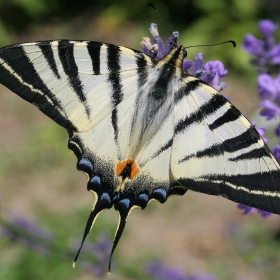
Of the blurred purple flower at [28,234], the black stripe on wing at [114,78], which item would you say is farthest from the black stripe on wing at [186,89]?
the blurred purple flower at [28,234]

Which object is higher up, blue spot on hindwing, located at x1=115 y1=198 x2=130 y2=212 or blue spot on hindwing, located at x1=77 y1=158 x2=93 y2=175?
blue spot on hindwing, located at x1=77 y1=158 x2=93 y2=175

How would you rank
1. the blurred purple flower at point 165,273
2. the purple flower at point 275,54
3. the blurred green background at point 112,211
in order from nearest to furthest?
the purple flower at point 275,54 → the blurred purple flower at point 165,273 → the blurred green background at point 112,211

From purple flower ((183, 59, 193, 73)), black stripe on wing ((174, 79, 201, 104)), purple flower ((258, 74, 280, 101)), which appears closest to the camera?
black stripe on wing ((174, 79, 201, 104))

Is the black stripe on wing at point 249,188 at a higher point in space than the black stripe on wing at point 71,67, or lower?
lower

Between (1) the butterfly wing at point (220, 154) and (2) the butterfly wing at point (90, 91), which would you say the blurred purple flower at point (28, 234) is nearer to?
(2) the butterfly wing at point (90, 91)

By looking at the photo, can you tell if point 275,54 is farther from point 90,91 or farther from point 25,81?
point 25,81

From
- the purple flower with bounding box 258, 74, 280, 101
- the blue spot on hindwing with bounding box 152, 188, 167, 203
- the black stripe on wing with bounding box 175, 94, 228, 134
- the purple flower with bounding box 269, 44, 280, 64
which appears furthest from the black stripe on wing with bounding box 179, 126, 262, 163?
the purple flower with bounding box 269, 44, 280, 64

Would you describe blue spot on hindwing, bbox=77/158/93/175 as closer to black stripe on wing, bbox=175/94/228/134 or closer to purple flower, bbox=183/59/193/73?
black stripe on wing, bbox=175/94/228/134
